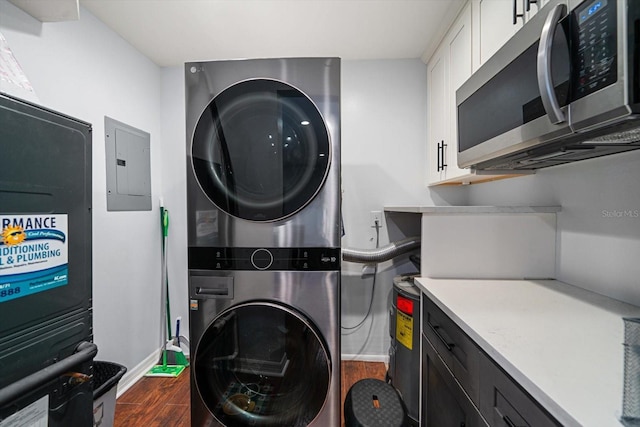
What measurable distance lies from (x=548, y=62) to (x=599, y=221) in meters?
0.79

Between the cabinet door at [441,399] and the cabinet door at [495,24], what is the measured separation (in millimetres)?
1386

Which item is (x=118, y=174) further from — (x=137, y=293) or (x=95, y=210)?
(x=137, y=293)

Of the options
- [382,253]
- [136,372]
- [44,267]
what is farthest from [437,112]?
[136,372]

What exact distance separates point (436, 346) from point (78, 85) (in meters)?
2.38

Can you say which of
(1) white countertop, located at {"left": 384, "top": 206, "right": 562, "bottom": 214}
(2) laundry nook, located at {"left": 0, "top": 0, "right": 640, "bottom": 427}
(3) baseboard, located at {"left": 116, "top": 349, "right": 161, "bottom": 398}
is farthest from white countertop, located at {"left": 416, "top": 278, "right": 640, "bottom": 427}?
(3) baseboard, located at {"left": 116, "top": 349, "right": 161, "bottom": 398}

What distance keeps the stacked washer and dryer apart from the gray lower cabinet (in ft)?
1.38

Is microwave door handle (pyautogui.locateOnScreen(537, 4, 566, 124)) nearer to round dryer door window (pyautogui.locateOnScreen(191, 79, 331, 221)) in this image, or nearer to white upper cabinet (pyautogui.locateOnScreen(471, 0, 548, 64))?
white upper cabinet (pyautogui.locateOnScreen(471, 0, 548, 64))

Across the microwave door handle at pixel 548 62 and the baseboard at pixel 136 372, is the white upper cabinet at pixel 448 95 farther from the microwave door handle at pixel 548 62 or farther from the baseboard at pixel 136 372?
the baseboard at pixel 136 372

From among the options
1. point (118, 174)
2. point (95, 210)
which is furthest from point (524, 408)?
point (118, 174)

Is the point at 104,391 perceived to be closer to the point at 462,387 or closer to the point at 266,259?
the point at 266,259

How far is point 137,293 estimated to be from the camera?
2.09 meters

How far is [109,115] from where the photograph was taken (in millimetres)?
1892

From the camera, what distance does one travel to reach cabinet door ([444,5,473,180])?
1.57 meters

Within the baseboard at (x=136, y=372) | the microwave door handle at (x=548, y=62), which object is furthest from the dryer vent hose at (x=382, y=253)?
the baseboard at (x=136, y=372)
